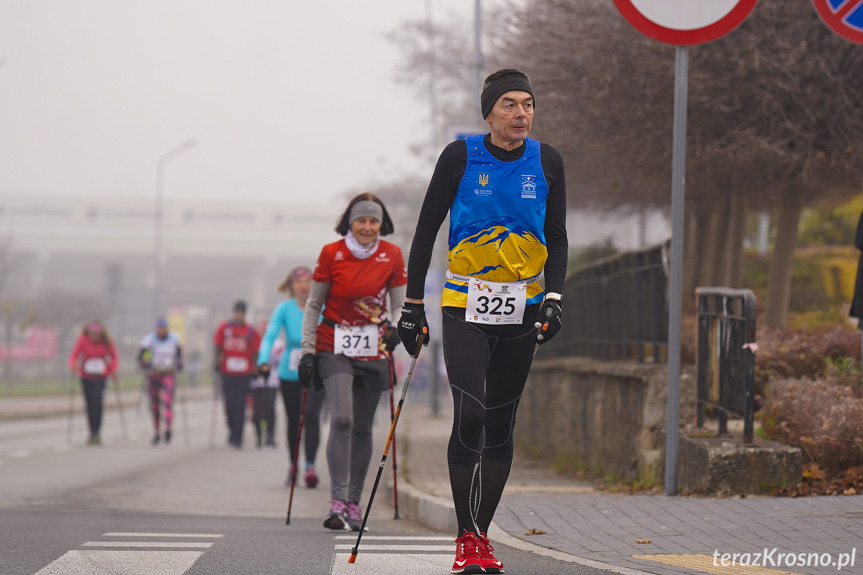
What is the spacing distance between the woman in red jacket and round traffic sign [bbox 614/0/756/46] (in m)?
11.5

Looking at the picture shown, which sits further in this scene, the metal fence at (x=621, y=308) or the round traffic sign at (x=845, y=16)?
the metal fence at (x=621, y=308)

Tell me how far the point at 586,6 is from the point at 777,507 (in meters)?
7.75

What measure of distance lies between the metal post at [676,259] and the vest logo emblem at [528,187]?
8.50 ft

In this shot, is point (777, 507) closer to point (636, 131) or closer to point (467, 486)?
point (467, 486)

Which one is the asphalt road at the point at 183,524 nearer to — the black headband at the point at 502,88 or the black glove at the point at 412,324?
the black glove at the point at 412,324

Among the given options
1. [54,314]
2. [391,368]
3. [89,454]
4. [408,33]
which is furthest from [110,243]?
[391,368]

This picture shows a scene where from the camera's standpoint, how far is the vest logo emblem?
516 cm

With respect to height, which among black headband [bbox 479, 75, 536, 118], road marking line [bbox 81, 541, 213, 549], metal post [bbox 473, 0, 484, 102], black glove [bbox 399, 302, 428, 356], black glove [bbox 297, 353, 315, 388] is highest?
metal post [bbox 473, 0, 484, 102]

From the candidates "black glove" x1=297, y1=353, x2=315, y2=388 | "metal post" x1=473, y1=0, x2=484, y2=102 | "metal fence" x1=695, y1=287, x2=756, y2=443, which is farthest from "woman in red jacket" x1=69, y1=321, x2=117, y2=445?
"metal fence" x1=695, y1=287, x2=756, y2=443

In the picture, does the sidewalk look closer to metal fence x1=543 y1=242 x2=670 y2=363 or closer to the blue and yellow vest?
the blue and yellow vest

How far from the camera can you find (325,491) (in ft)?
34.8

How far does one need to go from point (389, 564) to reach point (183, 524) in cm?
235

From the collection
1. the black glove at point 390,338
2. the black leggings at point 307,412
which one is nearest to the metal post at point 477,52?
the black leggings at point 307,412

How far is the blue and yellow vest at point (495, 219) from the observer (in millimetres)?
5145
